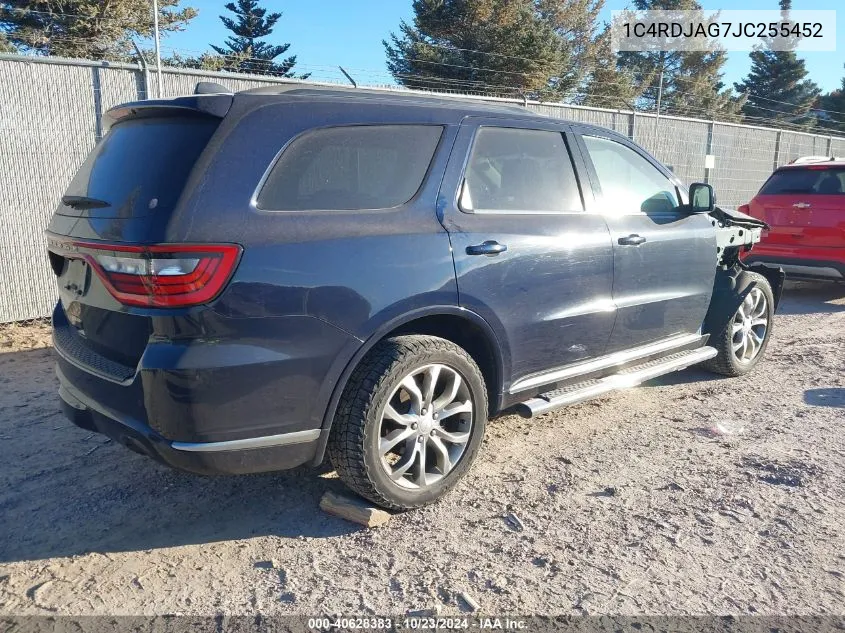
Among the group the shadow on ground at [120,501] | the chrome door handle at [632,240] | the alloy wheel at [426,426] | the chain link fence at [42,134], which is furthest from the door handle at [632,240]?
the chain link fence at [42,134]

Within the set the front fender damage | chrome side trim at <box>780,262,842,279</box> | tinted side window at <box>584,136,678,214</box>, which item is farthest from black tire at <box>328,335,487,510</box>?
chrome side trim at <box>780,262,842,279</box>

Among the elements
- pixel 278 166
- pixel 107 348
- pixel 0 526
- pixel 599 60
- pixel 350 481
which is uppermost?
pixel 599 60

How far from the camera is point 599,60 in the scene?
39594 mm

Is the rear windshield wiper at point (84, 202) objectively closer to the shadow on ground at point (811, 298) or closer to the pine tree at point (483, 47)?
the shadow on ground at point (811, 298)

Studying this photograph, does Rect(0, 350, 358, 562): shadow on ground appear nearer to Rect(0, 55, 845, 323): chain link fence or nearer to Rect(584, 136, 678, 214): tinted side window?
Rect(584, 136, 678, 214): tinted side window

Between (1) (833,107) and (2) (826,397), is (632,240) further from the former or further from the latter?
(1) (833,107)

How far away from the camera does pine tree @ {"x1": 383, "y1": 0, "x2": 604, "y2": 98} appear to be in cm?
2914

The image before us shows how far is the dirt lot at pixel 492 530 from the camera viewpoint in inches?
100

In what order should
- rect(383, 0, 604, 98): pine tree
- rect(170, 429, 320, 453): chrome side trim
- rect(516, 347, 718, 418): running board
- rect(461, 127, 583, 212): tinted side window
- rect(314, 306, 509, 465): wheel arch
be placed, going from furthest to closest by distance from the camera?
rect(383, 0, 604, 98): pine tree, rect(516, 347, 718, 418): running board, rect(461, 127, 583, 212): tinted side window, rect(314, 306, 509, 465): wheel arch, rect(170, 429, 320, 453): chrome side trim

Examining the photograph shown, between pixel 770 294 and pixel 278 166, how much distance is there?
4288 mm

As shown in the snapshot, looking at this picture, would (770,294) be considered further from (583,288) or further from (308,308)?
(308,308)

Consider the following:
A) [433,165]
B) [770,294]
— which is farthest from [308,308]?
[770,294]

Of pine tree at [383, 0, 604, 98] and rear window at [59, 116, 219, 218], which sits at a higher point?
pine tree at [383, 0, 604, 98]

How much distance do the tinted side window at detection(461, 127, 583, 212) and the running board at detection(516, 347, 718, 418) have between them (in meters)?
1.00
